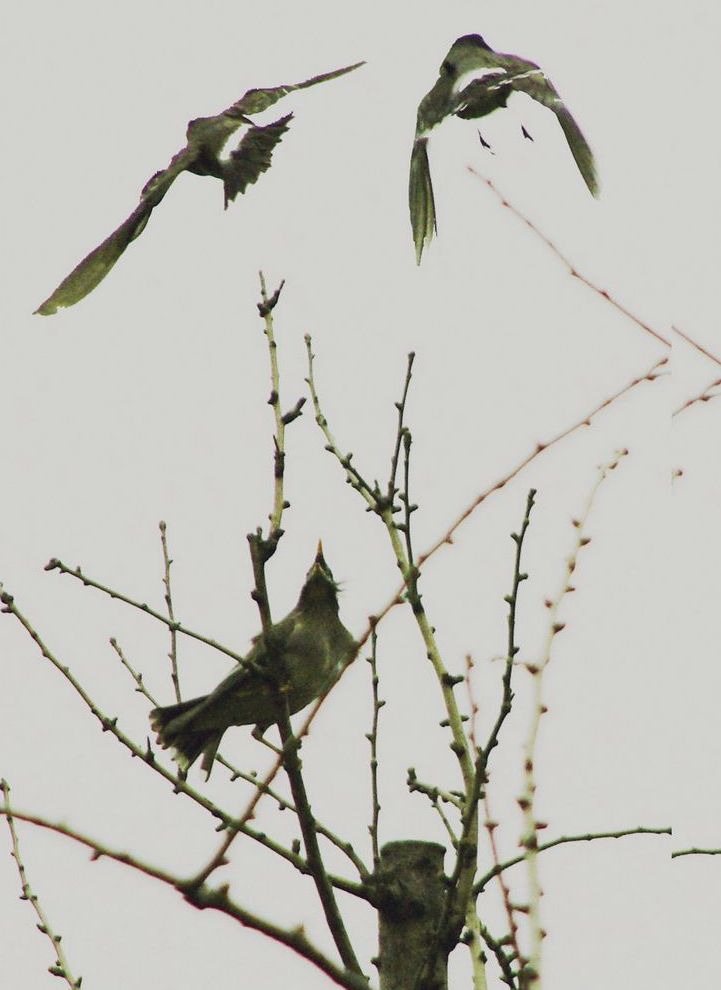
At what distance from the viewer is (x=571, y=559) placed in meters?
2.22

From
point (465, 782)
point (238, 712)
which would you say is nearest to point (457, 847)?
point (465, 782)

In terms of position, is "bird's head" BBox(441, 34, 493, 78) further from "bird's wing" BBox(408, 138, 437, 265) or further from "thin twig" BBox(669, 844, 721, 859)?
"thin twig" BBox(669, 844, 721, 859)

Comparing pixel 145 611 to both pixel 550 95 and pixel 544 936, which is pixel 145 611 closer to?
pixel 544 936

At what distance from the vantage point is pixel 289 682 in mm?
3244

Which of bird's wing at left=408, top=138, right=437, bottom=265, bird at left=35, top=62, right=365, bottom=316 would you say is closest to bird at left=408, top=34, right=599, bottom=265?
bird's wing at left=408, top=138, right=437, bottom=265

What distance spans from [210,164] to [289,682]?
48.9 inches

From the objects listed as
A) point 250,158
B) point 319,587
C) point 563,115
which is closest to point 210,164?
point 250,158

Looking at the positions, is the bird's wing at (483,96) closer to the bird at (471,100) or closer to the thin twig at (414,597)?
the bird at (471,100)

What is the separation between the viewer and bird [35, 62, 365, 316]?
2453 mm

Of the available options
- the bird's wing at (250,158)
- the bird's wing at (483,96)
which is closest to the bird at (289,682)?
the bird's wing at (250,158)

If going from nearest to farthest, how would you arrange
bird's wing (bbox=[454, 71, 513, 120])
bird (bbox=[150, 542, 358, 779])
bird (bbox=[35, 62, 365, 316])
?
bird (bbox=[35, 62, 365, 316]), bird's wing (bbox=[454, 71, 513, 120]), bird (bbox=[150, 542, 358, 779])

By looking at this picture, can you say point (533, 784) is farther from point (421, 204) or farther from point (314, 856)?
point (421, 204)

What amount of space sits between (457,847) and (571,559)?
50 centimetres

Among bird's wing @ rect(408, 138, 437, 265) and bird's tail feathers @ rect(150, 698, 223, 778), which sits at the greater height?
bird's wing @ rect(408, 138, 437, 265)
